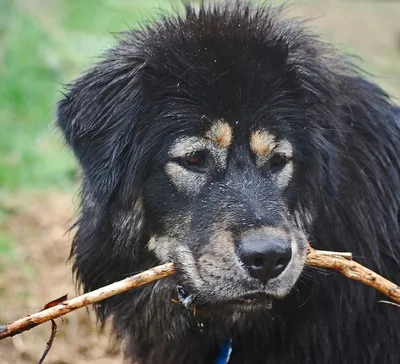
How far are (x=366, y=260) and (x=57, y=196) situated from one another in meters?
4.64

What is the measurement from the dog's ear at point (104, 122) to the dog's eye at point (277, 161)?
2.21ft

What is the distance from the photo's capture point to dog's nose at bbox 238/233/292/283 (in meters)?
3.52

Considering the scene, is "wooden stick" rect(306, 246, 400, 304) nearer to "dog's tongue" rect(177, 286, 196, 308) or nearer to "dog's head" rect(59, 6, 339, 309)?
"dog's head" rect(59, 6, 339, 309)

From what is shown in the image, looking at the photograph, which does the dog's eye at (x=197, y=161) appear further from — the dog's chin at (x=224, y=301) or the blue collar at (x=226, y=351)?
the blue collar at (x=226, y=351)

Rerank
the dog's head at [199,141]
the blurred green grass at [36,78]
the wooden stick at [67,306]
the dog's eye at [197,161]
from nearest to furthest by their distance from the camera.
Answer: the wooden stick at [67,306]
the dog's head at [199,141]
the dog's eye at [197,161]
the blurred green grass at [36,78]

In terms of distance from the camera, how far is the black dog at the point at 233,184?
384 centimetres

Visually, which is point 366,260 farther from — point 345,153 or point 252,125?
point 252,125

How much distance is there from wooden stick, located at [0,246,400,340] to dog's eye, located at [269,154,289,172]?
0.46 meters

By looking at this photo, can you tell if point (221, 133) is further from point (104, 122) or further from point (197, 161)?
point (104, 122)

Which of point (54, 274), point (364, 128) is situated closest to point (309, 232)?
point (364, 128)

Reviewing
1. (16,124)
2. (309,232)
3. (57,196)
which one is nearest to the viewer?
(309,232)

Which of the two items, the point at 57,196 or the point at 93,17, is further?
the point at 93,17

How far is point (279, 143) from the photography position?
4.02m

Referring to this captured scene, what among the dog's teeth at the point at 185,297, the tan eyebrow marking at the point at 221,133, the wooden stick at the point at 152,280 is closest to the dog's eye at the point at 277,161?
→ the tan eyebrow marking at the point at 221,133
